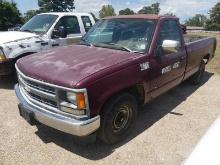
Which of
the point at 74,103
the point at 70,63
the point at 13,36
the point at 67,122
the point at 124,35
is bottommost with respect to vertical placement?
the point at 67,122

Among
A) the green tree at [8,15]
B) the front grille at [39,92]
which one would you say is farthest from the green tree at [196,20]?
the front grille at [39,92]

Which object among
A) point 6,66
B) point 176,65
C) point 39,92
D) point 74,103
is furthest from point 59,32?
point 74,103

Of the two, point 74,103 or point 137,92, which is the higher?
point 74,103

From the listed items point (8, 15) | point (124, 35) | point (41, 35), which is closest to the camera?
point (124, 35)

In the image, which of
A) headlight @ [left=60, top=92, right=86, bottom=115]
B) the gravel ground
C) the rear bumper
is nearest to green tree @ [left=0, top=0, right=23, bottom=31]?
the rear bumper

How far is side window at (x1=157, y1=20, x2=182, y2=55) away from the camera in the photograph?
15.4 ft

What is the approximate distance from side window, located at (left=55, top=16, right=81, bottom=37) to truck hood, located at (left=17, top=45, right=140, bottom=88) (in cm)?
291

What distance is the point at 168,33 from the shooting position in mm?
5145

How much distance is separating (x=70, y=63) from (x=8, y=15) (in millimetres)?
39283

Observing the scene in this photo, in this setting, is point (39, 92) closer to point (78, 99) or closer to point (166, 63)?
point (78, 99)

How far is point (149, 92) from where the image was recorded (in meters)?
4.57

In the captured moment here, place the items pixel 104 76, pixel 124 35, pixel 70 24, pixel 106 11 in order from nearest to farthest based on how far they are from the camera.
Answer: pixel 104 76
pixel 124 35
pixel 70 24
pixel 106 11

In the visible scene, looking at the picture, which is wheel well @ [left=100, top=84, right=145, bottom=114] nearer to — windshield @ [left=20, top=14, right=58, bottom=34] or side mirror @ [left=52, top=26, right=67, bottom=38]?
side mirror @ [left=52, top=26, right=67, bottom=38]

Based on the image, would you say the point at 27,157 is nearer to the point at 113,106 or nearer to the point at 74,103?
the point at 74,103
